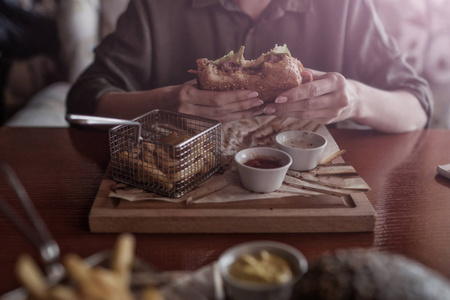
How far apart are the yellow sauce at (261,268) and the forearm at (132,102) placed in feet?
3.97

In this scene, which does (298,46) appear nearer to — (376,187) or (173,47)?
(173,47)

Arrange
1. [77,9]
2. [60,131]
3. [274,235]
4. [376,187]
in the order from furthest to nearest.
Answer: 1. [77,9]
2. [60,131]
3. [376,187]
4. [274,235]

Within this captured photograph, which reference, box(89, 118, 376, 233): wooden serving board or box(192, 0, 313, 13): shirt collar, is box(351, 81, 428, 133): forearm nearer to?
box(192, 0, 313, 13): shirt collar

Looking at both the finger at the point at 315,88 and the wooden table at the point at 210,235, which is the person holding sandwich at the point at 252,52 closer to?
the finger at the point at 315,88

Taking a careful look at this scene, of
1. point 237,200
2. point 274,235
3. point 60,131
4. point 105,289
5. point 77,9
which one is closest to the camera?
point 105,289

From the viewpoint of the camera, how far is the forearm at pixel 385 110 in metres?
2.26

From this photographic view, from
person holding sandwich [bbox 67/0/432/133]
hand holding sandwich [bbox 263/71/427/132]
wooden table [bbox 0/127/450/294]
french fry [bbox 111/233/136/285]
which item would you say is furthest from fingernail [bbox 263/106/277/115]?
french fry [bbox 111/233/136/285]

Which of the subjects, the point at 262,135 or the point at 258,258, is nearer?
the point at 258,258

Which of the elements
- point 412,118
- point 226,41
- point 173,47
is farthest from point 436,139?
point 173,47

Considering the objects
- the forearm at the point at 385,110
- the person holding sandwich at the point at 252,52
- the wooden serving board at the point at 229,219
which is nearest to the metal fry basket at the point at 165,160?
the wooden serving board at the point at 229,219

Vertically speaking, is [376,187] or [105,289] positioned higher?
[105,289]

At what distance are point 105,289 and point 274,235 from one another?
2.34 ft

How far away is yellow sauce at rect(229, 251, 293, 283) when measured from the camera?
0.96 metres

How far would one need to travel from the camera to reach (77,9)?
252 cm
